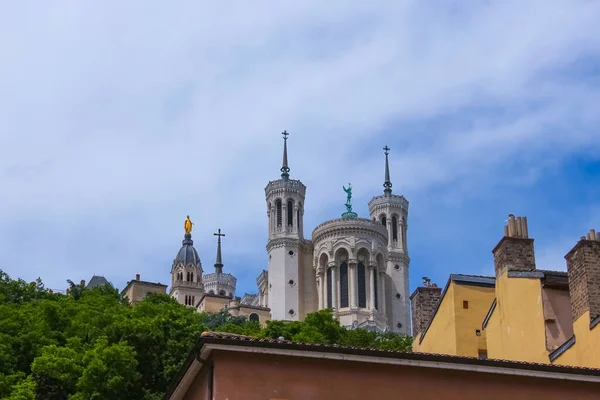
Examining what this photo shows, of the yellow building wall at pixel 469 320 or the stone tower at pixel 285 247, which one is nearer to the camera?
the yellow building wall at pixel 469 320

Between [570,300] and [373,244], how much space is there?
97409mm

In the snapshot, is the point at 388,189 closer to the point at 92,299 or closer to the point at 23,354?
the point at 92,299

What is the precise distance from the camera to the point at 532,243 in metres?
23.8

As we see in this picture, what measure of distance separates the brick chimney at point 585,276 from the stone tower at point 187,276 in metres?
116

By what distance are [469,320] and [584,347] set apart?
224 inches

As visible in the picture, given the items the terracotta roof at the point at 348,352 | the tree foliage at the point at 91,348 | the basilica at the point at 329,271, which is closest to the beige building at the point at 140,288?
the basilica at the point at 329,271

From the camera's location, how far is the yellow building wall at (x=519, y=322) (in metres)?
22.1

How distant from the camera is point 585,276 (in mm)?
20109

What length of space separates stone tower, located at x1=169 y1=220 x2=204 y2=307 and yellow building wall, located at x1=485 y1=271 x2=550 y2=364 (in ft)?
370

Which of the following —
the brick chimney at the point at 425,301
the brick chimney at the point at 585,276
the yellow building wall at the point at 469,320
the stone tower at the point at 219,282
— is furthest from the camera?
the stone tower at the point at 219,282

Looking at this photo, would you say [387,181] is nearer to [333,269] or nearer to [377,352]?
[333,269]

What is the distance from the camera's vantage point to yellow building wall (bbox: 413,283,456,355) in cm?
2552

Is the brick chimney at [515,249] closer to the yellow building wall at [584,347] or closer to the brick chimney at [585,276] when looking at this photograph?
the brick chimney at [585,276]

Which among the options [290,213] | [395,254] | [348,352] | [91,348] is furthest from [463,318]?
[395,254]
